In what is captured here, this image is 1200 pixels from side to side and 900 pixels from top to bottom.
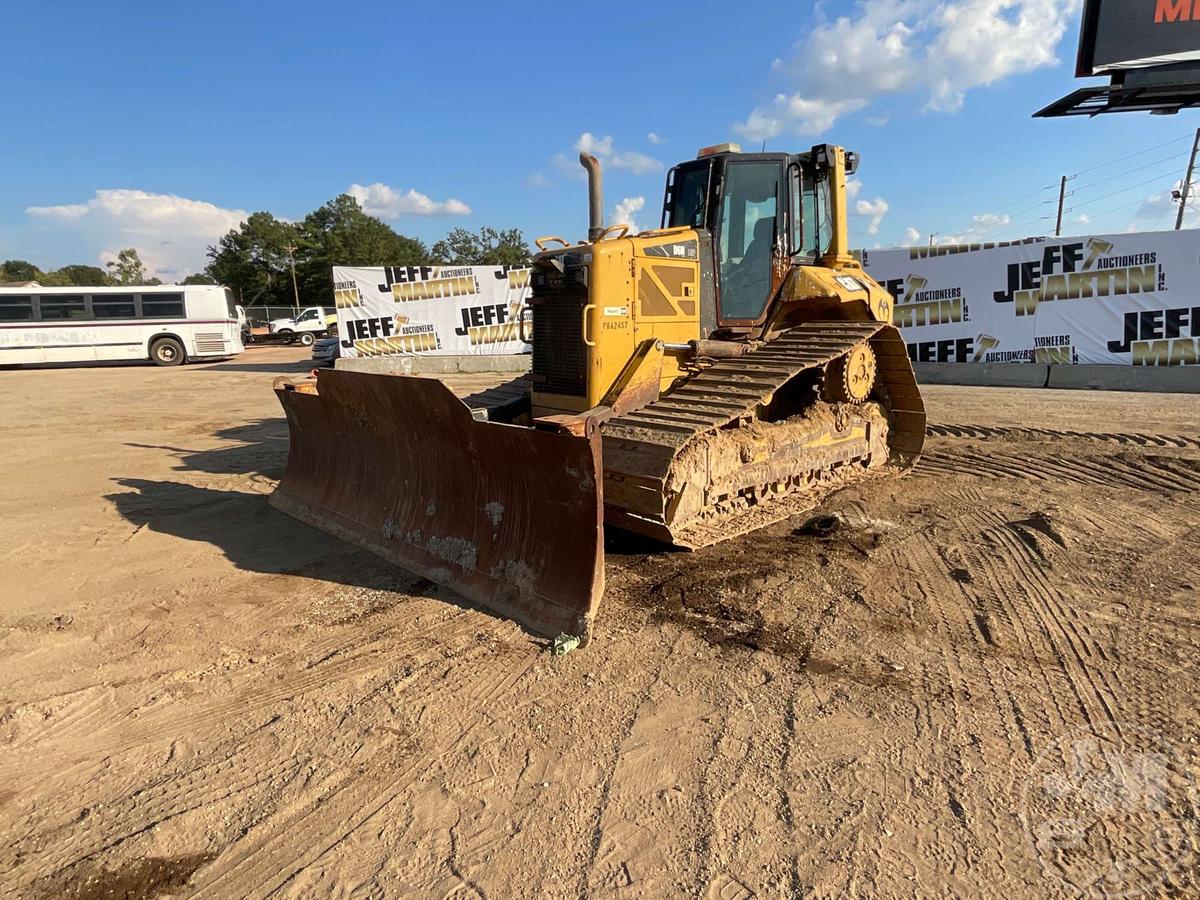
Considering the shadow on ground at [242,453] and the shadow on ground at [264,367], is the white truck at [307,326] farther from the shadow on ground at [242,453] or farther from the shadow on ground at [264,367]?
the shadow on ground at [242,453]

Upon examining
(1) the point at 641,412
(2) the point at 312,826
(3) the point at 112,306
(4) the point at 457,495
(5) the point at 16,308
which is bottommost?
(2) the point at 312,826

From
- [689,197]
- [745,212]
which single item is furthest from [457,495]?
[745,212]

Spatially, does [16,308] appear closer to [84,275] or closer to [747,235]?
[747,235]

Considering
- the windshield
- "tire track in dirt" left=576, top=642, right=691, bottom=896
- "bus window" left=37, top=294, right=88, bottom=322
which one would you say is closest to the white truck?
"bus window" left=37, top=294, right=88, bottom=322

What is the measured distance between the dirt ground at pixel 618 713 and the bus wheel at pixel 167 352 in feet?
70.6

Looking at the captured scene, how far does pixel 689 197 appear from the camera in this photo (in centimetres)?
626

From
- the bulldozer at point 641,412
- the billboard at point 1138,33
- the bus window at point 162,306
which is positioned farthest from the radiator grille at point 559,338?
the bus window at point 162,306

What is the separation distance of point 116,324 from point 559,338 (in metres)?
24.3

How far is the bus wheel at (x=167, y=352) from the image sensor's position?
2417 cm

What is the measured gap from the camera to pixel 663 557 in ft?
16.1

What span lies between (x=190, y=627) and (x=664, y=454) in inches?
113

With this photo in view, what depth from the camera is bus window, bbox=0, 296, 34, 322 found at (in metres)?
22.7

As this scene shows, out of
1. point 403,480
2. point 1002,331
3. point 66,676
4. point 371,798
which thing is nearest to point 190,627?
point 66,676

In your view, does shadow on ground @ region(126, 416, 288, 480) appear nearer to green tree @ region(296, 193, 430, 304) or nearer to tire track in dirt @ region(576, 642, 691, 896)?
tire track in dirt @ region(576, 642, 691, 896)
